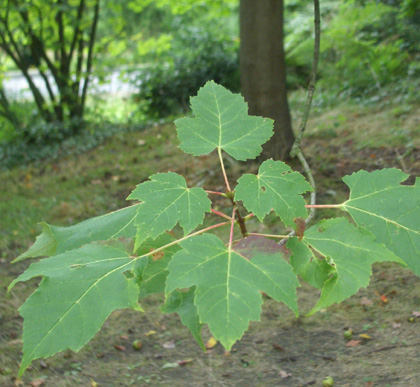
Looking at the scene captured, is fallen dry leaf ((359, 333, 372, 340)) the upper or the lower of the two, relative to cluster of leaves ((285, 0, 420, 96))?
lower

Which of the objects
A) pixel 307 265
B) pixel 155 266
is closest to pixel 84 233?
pixel 155 266

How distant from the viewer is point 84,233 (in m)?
1.14

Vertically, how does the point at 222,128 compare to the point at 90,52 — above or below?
below

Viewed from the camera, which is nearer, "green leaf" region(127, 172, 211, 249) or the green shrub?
→ "green leaf" region(127, 172, 211, 249)

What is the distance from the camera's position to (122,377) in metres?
2.56

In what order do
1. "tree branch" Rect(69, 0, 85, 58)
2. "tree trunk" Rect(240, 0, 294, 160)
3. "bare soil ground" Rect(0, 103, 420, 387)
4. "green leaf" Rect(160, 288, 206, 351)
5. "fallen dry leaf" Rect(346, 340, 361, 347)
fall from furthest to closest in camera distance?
"tree branch" Rect(69, 0, 85, 58) → "tree trunk" Rect(240, 0, 294, 160) → "fallen dry leaf" Rect(346, 340, 361, 347) → "bare soil ground" Rect(0, 103, 420, 387) → "green leaf" Rect(160, 288, 206, 351)

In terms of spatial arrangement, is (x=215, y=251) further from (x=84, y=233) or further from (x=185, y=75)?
(x=185, y=75)

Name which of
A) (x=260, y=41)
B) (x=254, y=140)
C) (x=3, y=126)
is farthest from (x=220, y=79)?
(x=254, y=140)

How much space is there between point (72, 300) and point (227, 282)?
0.92ft

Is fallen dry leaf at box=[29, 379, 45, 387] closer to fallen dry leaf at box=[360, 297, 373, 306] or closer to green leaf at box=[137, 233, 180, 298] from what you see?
green leaf at box=[137, 233, 180, 298]

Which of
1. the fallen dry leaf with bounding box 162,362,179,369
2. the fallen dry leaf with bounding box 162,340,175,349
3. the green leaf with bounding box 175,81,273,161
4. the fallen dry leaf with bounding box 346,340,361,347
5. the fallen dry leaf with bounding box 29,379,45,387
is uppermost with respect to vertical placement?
the green leaf with bounding box 175,81,273,161

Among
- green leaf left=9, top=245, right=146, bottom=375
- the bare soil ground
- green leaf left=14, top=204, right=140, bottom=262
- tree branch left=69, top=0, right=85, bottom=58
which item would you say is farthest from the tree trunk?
tree branch left=69, top=0, right=85, bottom=58

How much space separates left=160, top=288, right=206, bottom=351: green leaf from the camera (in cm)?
105

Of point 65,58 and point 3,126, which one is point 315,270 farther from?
point 3,126
